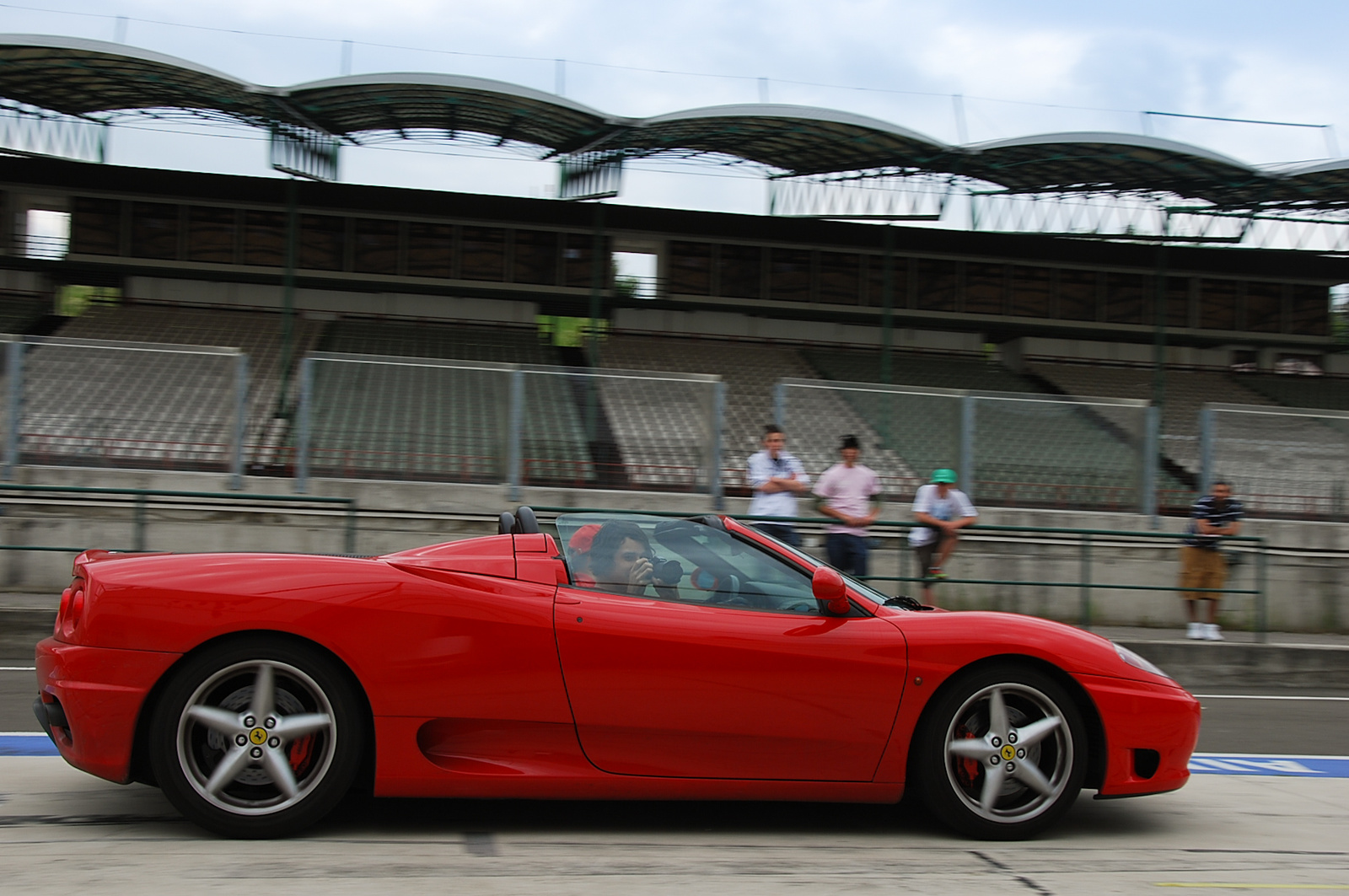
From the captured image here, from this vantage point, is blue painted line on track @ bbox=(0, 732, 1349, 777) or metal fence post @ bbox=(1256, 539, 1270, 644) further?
metal fence post @ bbox=(1256, 539, 1270, 644)

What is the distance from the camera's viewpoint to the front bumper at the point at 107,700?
3824mm

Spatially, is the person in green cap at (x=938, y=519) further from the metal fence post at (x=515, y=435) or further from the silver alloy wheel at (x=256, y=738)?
the silver alloy wheel at (x=256, y=738)

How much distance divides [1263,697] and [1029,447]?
13.8 feet

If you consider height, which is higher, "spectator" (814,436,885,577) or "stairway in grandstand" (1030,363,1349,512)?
"stairway in grandstand" (1030,363,1349,512)

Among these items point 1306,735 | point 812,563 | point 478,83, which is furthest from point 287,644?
point 478,83

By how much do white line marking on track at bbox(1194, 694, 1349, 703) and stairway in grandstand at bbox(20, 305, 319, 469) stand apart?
363 inches

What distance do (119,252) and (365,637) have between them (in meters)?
26.5

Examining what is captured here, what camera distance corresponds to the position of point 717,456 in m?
12.5

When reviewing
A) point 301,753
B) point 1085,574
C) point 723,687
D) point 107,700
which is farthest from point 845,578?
point 1085,574

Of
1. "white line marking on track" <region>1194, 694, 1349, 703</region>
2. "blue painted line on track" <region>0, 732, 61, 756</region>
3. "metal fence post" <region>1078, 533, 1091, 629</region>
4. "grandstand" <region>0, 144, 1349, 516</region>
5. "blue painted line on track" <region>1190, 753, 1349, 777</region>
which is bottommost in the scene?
"white line marking on track" <region>1194, 694, 1349, 703</region>

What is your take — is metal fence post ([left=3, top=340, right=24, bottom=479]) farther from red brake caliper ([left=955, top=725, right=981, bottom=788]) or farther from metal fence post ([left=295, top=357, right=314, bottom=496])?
red brake caliper ([left=955, top=725, right=981, bottom=788])

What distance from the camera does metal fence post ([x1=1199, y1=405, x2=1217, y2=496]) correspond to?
43.1 ft

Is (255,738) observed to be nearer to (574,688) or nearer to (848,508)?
(574,688)

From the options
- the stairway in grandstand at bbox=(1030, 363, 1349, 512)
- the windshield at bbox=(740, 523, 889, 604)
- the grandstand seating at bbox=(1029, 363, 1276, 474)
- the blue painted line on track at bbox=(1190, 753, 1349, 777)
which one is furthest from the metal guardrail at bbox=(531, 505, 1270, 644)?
the grandstand seating at bbox=(1029, 363, 1276, 474)
